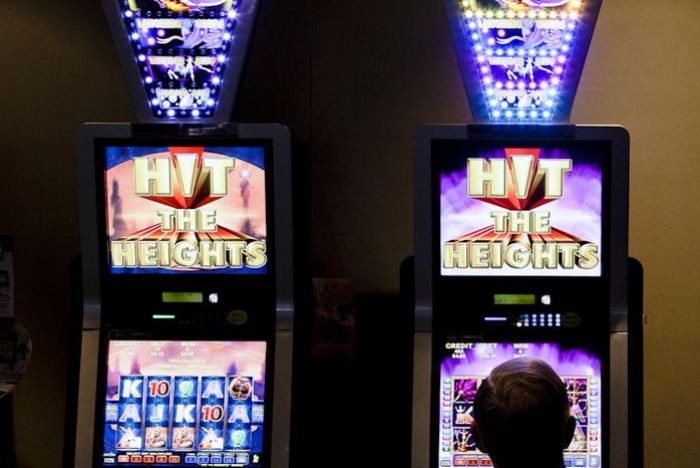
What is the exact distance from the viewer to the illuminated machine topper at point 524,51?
2803 mm

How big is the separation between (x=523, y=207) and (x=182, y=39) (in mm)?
1252

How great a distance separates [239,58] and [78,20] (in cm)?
126

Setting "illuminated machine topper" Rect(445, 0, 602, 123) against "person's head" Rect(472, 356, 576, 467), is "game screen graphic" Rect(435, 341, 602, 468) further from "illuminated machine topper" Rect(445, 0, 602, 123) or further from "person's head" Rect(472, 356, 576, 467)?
"person's head" Rect(472, 356, 576, 467)

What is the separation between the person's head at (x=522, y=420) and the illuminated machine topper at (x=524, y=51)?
124 centimetres

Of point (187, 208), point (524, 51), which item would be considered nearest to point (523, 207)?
point (524, 51)

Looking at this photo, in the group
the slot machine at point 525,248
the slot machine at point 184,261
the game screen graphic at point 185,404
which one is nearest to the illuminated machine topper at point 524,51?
the slot machine at point 525,248

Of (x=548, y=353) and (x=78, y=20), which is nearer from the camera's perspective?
(x=548, y=353)

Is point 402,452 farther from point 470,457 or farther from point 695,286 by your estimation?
point 695,286

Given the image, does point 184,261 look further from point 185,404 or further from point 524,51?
point 524,51

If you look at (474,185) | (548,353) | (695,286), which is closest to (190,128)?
(474,185)

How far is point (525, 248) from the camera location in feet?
9.24

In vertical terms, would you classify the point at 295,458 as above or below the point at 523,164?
below

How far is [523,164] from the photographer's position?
110 inches

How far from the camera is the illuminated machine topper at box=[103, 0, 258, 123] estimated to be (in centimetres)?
288
